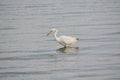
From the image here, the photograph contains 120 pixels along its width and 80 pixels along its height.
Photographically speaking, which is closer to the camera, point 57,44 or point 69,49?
point 69,49

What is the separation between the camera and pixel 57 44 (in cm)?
2502

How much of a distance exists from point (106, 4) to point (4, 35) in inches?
618

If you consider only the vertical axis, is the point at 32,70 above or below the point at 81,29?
below

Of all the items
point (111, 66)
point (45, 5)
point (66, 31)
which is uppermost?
point (45, 5)

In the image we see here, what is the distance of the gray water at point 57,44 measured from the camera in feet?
62.7

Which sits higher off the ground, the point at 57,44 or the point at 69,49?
the point at 57,44

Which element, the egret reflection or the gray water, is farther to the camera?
the egret reflection

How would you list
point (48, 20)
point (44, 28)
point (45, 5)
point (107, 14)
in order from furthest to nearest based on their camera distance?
point (45, 5) → point (107, 14) → point (48, 20) → point (44, 28)

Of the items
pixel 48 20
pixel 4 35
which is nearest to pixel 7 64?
pixel 4 35

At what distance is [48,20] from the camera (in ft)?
108

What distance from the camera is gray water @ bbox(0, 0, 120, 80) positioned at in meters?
19.1

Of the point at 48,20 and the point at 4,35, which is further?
the point at 48,20

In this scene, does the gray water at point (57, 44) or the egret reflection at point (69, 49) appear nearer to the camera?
the gray water at point (57, 44)

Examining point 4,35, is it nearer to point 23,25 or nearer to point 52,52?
point 23,25
